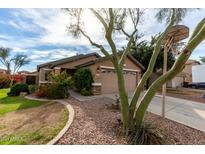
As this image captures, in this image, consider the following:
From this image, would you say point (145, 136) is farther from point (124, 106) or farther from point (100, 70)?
point (100, 70)

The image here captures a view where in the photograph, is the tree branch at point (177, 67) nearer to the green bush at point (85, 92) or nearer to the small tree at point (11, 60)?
the green bush at point (85, 92)

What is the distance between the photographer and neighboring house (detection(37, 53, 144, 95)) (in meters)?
14.7

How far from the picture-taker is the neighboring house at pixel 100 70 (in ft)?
48.1

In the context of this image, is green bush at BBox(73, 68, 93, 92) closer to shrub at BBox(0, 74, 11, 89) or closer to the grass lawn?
the grass lawn

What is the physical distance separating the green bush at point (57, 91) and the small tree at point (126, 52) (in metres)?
4.14

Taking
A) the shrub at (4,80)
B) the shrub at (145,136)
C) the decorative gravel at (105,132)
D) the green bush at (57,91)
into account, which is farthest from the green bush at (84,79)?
the shrub at (4,80)

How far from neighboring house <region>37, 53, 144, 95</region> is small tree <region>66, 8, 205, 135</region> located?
4.80 m

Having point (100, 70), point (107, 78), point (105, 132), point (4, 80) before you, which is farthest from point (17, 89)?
point (105, 132)

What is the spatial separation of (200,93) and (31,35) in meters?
16.3

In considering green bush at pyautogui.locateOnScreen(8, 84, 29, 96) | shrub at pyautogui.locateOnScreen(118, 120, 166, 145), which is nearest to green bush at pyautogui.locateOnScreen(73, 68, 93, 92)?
green bush at pyautogui.locateOnScreen(8, 84, 29, 96)

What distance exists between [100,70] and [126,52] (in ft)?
25.0

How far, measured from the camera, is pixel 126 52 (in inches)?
282
